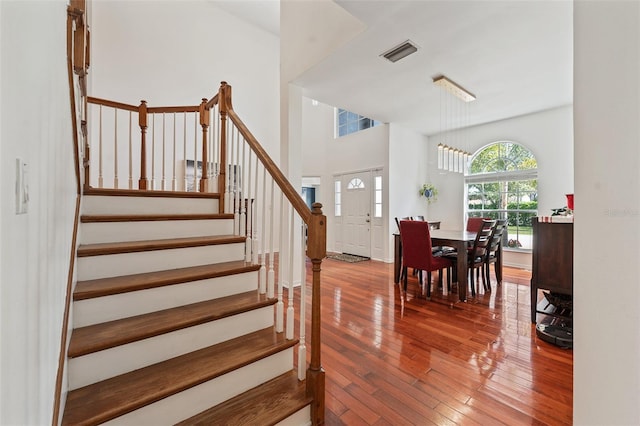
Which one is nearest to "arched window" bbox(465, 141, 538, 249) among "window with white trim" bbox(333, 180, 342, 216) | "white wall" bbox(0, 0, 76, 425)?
"window with white trim" bbox(333, 180, 342, 216)

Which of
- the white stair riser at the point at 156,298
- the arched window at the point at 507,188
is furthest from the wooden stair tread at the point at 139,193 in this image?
the arched window at the point at 507,188

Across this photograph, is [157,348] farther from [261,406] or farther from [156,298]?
[261,406]

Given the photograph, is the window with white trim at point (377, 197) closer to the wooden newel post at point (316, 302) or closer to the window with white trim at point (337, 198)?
the window with white trim at point (337, 198)

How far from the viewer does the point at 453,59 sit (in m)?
3.31

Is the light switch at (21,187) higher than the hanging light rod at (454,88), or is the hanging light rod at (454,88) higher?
the hanging light rod at (454,88)

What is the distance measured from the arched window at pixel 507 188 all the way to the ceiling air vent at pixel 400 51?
3.65 m

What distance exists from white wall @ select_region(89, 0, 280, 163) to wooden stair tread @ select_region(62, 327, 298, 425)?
15.1ft

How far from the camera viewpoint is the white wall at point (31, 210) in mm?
529

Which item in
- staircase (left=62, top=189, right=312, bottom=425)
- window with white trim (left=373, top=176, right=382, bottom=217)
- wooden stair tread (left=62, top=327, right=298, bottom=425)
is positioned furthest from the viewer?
window with white trim (left=373, top=176, right=382, bottom=217)

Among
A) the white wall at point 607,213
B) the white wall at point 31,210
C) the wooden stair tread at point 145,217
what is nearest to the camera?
the white wall at point 31,210

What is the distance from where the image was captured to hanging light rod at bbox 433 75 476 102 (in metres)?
3.78

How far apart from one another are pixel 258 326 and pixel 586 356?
1618mm

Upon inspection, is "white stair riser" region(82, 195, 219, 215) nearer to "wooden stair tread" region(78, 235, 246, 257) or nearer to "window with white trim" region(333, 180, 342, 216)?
"wooden stair tread" region(78, 235, 246, 257)

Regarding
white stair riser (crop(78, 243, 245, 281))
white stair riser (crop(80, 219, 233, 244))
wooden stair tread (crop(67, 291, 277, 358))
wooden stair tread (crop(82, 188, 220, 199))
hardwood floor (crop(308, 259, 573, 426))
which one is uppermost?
wooden stair tread (crop(82, 188, 220, 199))
